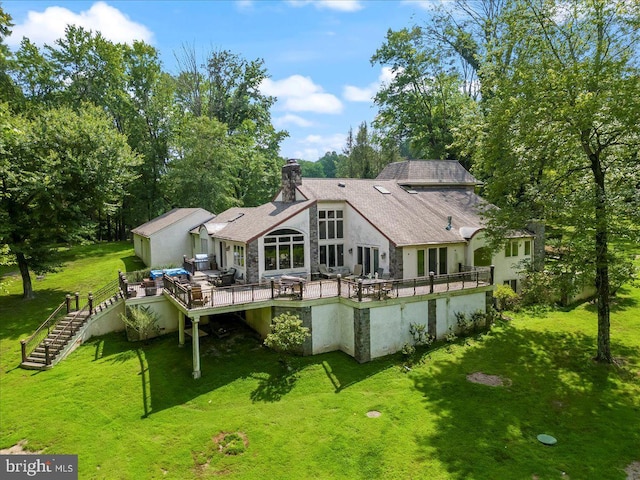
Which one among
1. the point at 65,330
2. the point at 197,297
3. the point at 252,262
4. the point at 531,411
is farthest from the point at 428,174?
the point at 65,330

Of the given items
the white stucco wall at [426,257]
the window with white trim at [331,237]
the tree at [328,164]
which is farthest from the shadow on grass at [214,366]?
the tree at [328,164]

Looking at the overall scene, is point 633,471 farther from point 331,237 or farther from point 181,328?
point 181,328

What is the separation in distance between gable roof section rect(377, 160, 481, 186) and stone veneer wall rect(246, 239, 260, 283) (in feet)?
43.0

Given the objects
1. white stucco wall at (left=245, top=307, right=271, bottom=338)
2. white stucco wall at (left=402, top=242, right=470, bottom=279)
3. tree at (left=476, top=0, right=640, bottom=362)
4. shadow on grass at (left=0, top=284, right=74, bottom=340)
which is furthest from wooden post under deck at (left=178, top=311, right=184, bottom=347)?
tree at (left=476, top=0, right=640, bottom=362)

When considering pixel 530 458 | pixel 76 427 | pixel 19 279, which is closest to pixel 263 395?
pixel 76 427

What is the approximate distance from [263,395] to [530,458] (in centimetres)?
877

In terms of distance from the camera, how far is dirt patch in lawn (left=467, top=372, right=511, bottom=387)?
14891 millimetres

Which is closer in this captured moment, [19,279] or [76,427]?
[76,427]

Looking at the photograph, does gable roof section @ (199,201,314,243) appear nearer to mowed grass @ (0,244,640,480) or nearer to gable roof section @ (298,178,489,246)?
gable roof section @ (298,178,489,246)

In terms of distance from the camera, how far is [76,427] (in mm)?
12578

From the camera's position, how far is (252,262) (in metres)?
19.1

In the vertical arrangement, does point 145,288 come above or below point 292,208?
below

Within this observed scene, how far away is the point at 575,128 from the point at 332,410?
1429 cm

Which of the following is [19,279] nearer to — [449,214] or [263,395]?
[263,395]
